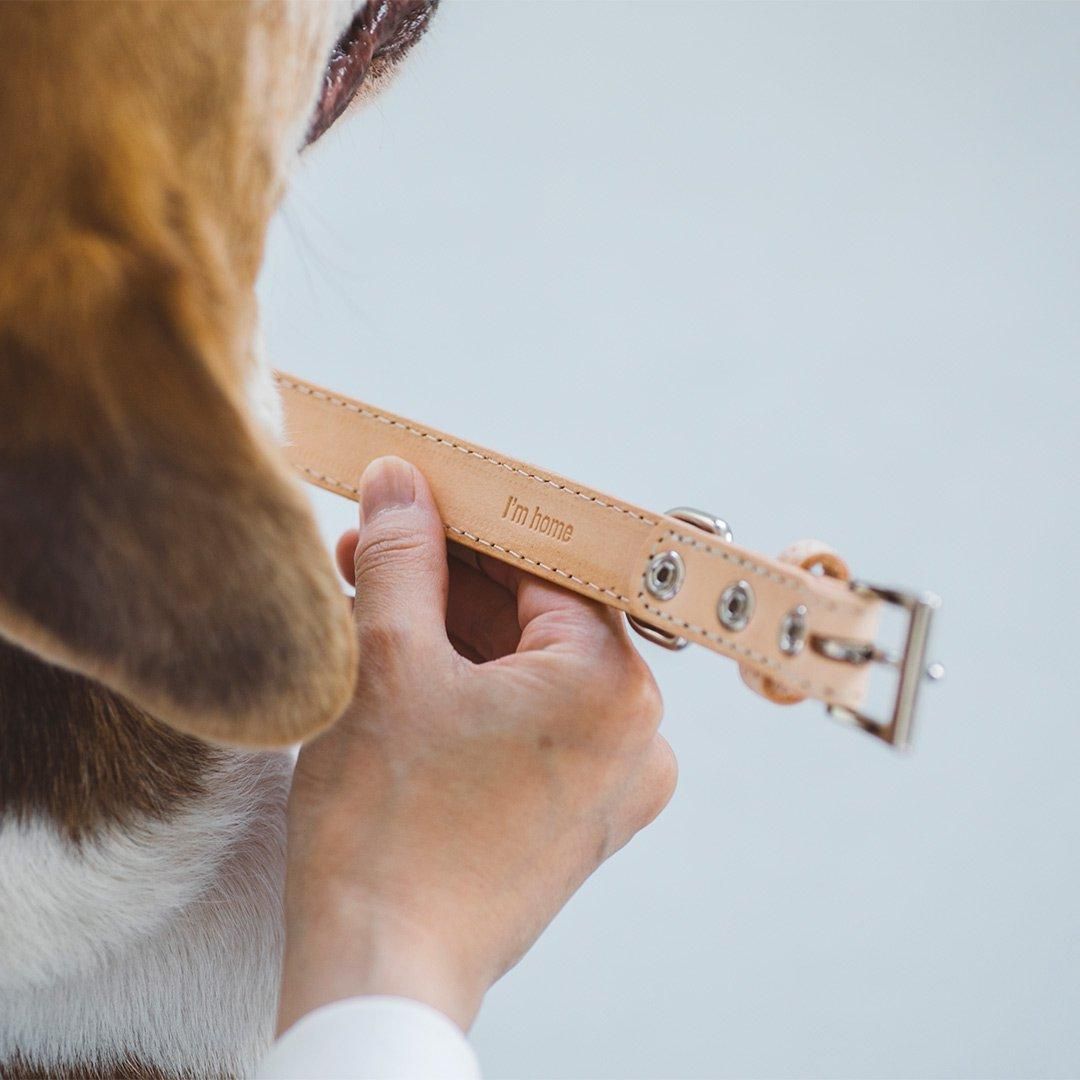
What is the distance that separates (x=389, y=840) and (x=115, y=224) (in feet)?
1.30

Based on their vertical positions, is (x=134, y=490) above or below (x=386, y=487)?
below

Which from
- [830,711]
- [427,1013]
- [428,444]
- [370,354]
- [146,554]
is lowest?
[427,1013]

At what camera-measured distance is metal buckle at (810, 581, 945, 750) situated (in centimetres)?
76

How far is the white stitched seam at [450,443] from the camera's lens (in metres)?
0.91

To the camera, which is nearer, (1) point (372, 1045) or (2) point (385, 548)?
(1) point (372, 1045)

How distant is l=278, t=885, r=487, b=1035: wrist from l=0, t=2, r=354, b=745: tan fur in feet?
0.55

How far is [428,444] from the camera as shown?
Result: 3.29ft

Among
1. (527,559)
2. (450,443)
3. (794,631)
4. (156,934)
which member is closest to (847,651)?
(794,631)

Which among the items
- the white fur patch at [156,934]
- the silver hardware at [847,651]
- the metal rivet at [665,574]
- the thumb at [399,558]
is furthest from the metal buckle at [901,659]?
the white fur patch at [156,934]

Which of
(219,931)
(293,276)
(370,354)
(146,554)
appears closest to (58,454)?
(146,554)

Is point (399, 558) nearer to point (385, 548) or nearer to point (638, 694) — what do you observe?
point (385, 548)

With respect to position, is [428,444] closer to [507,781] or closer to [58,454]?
[507,781]

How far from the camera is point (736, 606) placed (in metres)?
0.83

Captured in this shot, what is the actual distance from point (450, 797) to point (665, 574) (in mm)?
206
